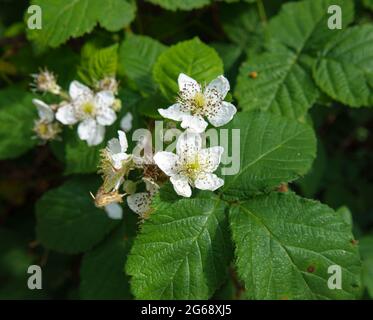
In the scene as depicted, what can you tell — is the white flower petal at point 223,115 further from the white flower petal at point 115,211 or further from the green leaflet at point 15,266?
the green leaflet at point 15,266

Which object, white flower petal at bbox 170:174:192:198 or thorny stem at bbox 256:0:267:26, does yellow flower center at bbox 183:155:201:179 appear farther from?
thorny stem at bbox 256:0:267:26

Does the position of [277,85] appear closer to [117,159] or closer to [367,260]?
[117,159]

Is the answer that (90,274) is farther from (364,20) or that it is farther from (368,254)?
(364,20)

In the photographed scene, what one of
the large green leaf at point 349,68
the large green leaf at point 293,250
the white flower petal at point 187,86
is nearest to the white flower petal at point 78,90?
the white flower petal at point 187,86

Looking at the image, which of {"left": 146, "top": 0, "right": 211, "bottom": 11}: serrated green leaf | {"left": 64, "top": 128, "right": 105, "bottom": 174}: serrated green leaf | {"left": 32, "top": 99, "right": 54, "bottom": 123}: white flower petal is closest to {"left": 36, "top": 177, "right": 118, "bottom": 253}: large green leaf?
{"left": 64, "top": 128, "right": 105, "bottom": 174}: serrated green leaf

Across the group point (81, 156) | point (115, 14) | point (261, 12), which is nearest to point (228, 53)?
point (261, 12)

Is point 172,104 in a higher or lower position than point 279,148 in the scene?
higher

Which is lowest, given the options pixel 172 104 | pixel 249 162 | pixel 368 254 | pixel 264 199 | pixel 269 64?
pixel 368 254

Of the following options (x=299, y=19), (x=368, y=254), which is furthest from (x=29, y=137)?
(x=368, y=254)
